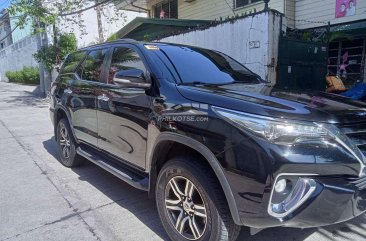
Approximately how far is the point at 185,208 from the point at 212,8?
12.2 meters

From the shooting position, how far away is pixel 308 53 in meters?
8.25

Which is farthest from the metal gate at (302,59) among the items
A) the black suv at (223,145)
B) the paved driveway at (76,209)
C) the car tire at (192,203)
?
the car tire at (192,203)

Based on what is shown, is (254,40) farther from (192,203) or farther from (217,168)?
(217,168)

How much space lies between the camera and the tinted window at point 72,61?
5221mm

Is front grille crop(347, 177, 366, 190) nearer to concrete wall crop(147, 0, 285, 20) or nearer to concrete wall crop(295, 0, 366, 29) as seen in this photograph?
concrete wall crop(295, 0, 366, 29)

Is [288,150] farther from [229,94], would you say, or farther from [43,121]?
[43,121]

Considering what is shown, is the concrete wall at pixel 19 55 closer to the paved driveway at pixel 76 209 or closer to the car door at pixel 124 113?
the paved driveway at pixel 76 209

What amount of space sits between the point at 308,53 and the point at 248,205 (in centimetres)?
681

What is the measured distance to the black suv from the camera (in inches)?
89.4

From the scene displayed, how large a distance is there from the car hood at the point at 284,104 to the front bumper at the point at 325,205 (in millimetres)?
436

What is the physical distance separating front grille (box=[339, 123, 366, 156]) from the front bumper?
28 centimetres

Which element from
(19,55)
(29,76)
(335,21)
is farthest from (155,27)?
(19,55)

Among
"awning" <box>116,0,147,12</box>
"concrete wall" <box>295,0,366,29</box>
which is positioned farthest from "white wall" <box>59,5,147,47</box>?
"concrete wall" <box>295,0,366,29</box>

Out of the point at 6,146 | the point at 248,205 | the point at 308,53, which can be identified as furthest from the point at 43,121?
the point at 248,205
